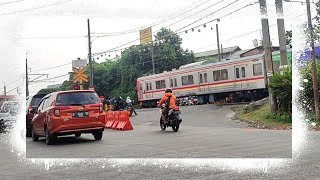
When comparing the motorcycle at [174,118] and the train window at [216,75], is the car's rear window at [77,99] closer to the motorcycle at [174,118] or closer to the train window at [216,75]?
the motorcycle at [174,118]

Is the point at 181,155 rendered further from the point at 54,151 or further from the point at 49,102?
the point at 49,102

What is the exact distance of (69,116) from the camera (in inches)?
347

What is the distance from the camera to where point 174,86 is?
30688mm

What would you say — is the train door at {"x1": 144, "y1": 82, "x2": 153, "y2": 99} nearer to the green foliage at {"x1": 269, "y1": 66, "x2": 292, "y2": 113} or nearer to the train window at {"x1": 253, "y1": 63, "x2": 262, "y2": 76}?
the train window at {"x1": 253, "y1": 63, "x2": 262, "y2": 76}

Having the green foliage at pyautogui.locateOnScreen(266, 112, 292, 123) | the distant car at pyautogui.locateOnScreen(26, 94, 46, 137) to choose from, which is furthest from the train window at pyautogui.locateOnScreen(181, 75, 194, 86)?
the distant car at pyautogui.locateOnScreen(26, 94, 46, 137)

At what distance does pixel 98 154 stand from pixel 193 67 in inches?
894

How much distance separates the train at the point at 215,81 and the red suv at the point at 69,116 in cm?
1404

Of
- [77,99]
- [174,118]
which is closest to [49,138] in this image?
[77,99]

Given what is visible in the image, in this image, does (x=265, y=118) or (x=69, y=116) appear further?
(x=265, y=118)

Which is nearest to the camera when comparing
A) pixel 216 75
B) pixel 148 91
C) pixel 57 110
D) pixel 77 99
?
pixel 57 110

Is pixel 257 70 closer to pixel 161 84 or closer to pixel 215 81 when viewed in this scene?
pixel 215 81

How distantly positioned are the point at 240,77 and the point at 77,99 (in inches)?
697

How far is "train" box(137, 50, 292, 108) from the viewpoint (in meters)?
24.2

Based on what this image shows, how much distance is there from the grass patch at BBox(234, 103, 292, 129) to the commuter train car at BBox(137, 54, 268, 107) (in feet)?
19.0
